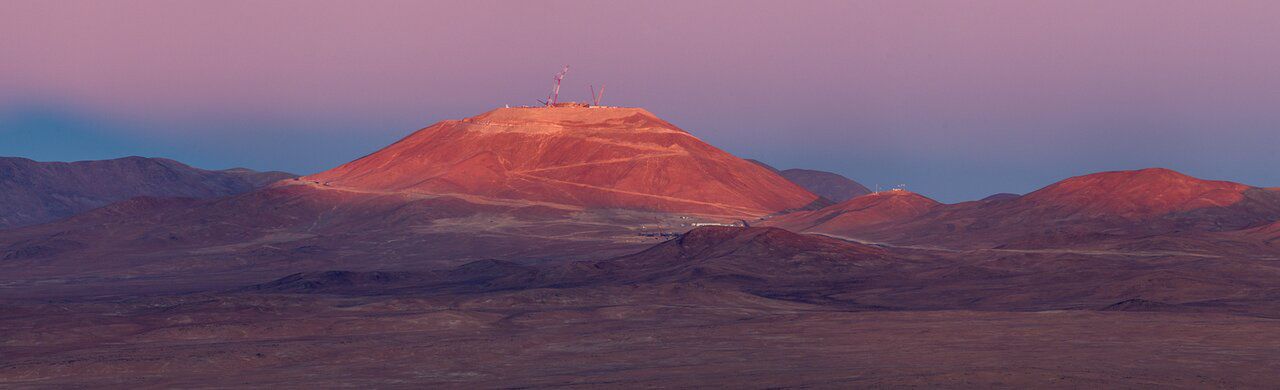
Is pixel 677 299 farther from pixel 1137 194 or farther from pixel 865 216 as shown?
pixel 865 216

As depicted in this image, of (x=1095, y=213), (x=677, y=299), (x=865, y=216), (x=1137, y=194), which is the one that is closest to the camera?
(x=677, y=299)

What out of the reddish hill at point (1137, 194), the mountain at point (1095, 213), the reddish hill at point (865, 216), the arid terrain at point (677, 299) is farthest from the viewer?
the reddish hill at point (865, 216)

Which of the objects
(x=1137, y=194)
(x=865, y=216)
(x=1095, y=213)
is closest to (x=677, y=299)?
(x=1095, y=213)

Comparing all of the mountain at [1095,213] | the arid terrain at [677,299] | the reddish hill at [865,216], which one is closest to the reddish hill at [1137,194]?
the mountain at [1095,213]

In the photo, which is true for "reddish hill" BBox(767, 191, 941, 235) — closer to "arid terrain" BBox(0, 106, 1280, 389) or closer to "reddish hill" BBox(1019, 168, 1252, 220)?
"arid terrain" BBox(0, 106, 1280, 389)

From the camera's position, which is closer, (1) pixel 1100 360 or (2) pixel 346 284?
(1) pixel 1100 360

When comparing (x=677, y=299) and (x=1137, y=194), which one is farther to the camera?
(x=1137, y=194)

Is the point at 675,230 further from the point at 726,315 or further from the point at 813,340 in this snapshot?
the point at 813,340

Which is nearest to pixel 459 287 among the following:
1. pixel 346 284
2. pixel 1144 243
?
pixel 346 284

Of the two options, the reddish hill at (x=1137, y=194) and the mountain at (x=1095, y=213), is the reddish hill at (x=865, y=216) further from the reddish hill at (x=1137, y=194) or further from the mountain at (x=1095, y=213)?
the reddish hill at (x=1137, y=194)
